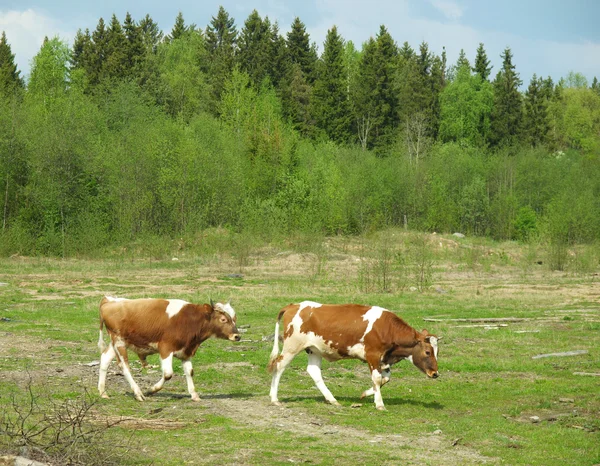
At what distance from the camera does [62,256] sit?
2218 inches

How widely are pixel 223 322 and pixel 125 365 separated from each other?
2.03 meters

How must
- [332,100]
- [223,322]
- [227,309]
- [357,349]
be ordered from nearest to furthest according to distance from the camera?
1. [357,349]
2. [223,322]
3. [227,309]
4. [332,100]

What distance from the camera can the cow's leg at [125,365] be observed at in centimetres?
1539

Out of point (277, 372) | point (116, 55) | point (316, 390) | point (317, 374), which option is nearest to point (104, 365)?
point (277, 372)

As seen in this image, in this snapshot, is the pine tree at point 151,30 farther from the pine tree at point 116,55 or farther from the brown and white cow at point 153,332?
the brown and white cow at point 153,332

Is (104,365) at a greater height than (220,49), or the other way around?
(220,49)

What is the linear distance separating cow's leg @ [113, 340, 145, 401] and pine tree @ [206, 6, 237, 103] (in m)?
74.2

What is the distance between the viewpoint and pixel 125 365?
15633 millimetres

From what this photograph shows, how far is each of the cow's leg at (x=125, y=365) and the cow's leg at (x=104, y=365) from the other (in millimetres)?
148

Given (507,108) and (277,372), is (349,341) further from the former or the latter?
(507,108)

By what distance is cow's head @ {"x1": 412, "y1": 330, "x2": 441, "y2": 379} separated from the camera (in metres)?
16.0

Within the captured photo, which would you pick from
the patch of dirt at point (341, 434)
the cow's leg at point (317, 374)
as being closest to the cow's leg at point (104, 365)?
the patch of dirt at point (341, 434)

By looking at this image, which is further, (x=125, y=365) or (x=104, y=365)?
(x=104, y=365)

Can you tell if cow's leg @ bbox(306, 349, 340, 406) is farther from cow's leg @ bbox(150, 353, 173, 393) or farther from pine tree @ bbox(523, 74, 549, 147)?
pine tree @ bbox(523, 74, 549, 147)
